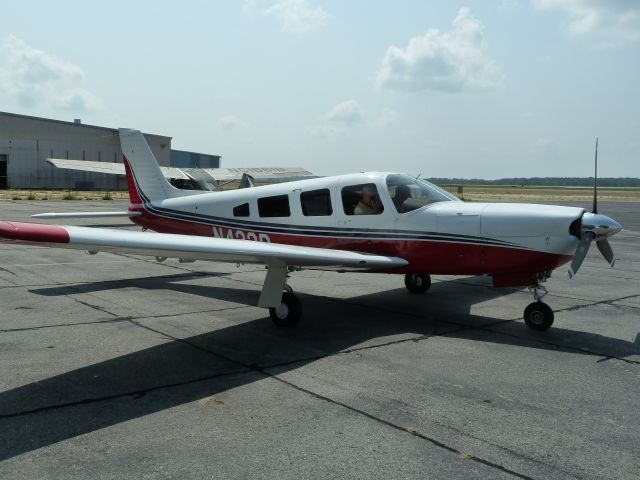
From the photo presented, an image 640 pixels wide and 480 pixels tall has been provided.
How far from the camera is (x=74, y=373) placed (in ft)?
19.6

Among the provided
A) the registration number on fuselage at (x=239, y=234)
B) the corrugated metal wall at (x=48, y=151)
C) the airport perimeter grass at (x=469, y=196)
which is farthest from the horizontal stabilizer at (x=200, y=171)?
the registration number on fuselage at (x=239, y=234)

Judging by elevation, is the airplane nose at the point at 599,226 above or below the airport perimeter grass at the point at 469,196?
below

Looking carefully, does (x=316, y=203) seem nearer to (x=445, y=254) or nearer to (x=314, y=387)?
(x=445, y=254)

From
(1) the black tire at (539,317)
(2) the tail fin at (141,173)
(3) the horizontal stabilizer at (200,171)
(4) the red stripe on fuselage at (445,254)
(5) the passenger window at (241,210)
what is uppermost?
(3) the horizontal stabilizer at (200,171)

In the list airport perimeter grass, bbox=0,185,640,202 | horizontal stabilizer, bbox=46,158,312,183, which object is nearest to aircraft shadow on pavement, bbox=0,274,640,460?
horizontal stabilizer, bbox=46,158,312,183

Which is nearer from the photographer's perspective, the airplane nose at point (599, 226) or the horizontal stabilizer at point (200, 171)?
the airplane nose at point (599, 226)

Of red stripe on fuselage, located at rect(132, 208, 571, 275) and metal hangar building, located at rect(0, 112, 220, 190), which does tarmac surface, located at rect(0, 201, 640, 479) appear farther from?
metal hangar building, located at rect(0, 112, 220, 190)

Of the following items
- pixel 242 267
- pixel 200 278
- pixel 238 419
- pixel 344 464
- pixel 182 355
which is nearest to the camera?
pixel 344 464

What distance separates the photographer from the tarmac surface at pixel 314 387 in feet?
13.7

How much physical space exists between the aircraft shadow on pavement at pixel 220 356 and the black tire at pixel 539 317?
0.48 feet

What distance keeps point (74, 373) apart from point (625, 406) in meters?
5.39

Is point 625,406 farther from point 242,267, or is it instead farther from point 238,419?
point 242,267

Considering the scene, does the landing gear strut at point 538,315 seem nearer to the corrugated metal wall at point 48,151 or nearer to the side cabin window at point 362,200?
the side cabin window at point 362,200

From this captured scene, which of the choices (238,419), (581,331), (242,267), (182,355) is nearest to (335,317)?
(182,355)
